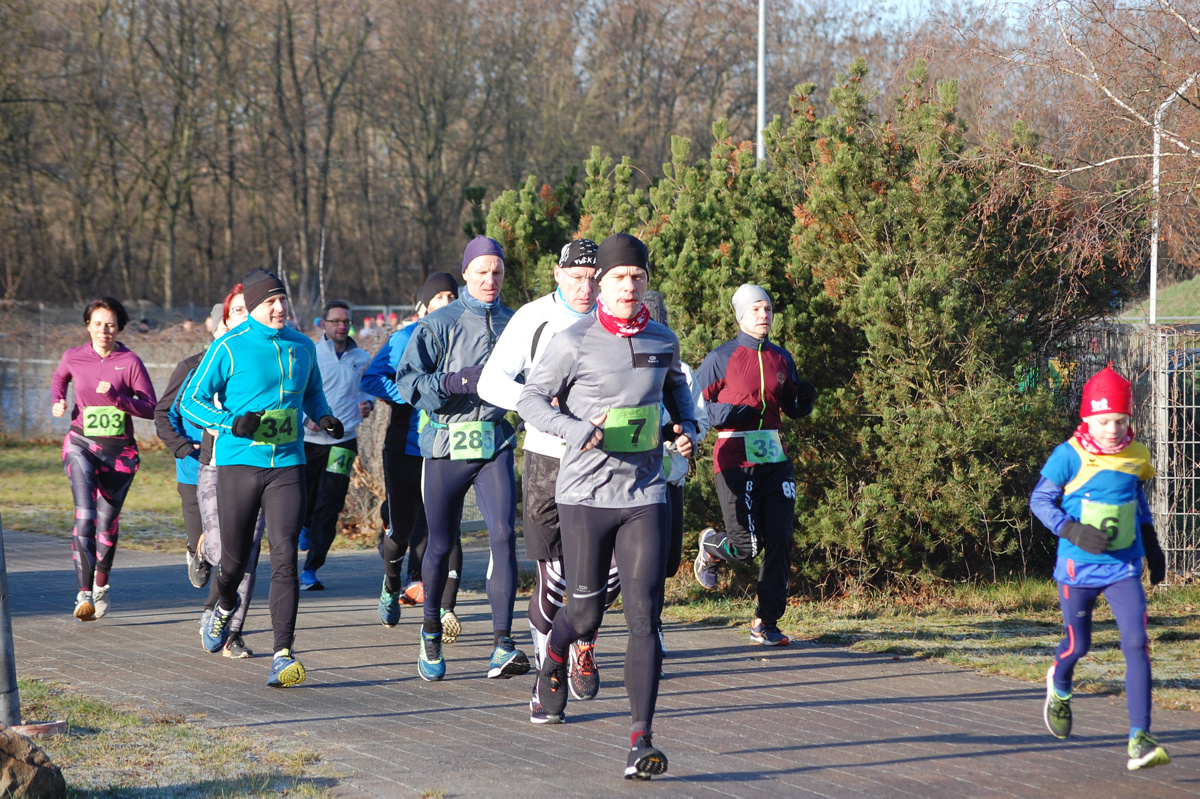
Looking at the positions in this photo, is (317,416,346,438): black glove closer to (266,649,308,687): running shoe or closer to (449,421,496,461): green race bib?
(449,421,496,461): green race bib

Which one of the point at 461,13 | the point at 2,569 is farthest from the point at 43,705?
the point at 461,13

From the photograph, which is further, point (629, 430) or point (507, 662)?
point (507, 662)

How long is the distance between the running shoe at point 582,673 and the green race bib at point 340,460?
15.6ft

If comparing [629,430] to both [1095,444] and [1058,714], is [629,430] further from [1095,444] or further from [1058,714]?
[1058,714]

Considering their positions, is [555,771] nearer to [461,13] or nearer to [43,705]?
[43,705]

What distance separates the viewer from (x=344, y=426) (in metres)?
9.73

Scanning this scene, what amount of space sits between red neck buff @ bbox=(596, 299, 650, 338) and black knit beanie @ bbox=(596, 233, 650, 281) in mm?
158

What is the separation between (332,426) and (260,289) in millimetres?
785

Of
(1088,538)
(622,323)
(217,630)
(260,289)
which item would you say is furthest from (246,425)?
(1088,538)

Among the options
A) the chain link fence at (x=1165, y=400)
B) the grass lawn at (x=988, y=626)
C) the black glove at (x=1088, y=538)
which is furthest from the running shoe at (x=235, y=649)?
the chain link fence at (x=1165, y=400)

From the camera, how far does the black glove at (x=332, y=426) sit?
6492mm

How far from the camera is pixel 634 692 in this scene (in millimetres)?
4781

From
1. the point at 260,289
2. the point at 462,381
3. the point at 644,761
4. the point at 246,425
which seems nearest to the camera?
the point at 644,761

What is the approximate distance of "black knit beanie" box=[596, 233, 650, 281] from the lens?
4.96 metres
